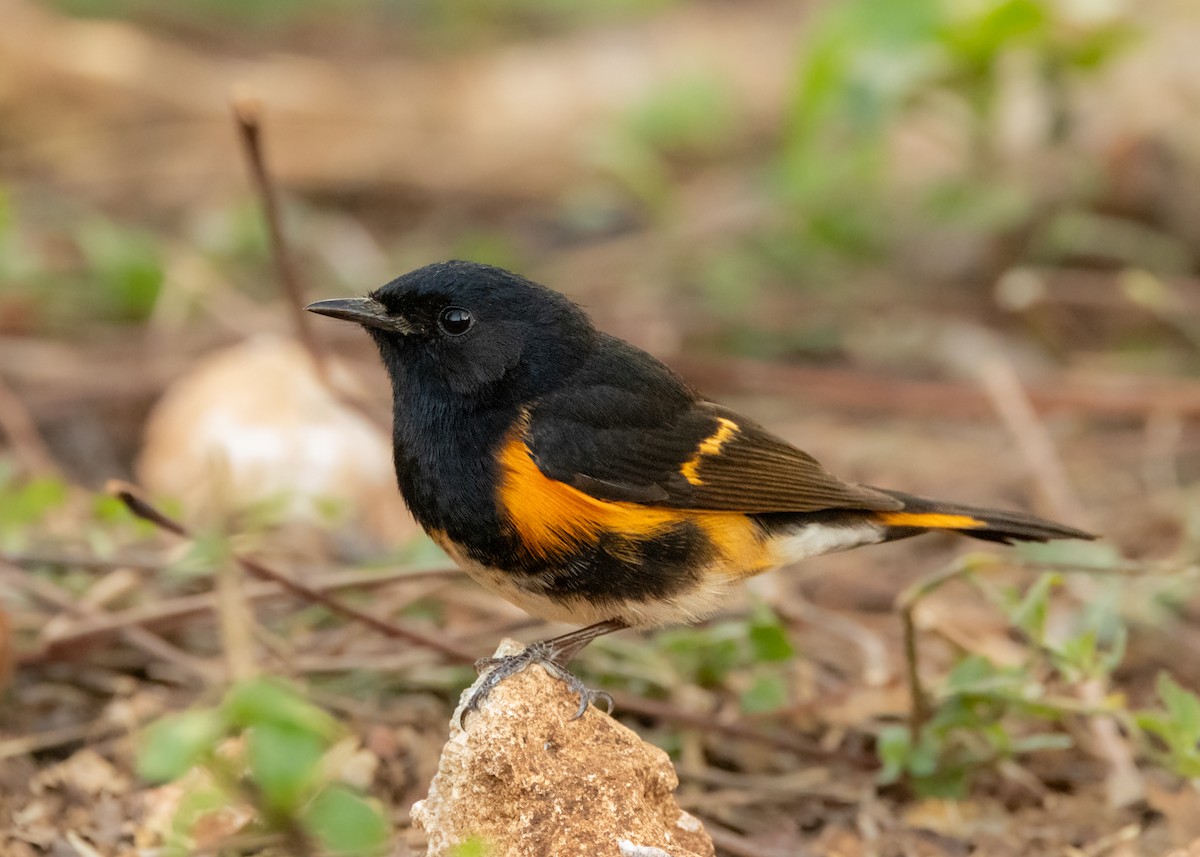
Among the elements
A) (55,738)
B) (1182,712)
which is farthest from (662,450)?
(55,738)

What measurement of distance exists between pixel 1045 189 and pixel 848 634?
11.4ft

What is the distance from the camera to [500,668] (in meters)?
3.05

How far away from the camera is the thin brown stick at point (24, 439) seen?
5.12m

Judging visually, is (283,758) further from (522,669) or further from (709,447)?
(709,447)

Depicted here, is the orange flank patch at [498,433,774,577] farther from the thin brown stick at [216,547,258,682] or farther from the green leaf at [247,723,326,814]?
the green leaf at [247,723,326,814]

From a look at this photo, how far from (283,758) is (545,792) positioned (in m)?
0.64

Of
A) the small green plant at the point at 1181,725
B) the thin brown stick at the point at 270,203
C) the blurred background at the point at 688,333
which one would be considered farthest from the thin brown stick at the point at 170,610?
the small green plant at the point at 1181,725

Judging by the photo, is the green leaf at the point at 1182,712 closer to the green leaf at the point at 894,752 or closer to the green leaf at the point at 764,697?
the green leaf at the point at 894,752

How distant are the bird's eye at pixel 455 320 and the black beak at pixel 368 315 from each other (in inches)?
3.3

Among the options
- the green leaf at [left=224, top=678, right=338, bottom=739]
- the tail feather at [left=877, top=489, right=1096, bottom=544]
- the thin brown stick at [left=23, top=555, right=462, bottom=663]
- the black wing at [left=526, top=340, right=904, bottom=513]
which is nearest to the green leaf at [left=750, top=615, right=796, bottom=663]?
the black wing at [left=526, top=340, right=904, bottom=513]

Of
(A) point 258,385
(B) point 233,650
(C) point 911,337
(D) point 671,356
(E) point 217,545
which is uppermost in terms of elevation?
(C) point 911,337

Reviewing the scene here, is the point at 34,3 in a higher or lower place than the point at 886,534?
higher

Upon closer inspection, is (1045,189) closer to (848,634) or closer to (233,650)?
(848,634)

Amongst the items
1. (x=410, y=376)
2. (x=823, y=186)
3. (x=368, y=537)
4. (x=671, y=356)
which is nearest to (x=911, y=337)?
(x=823, y=186)
